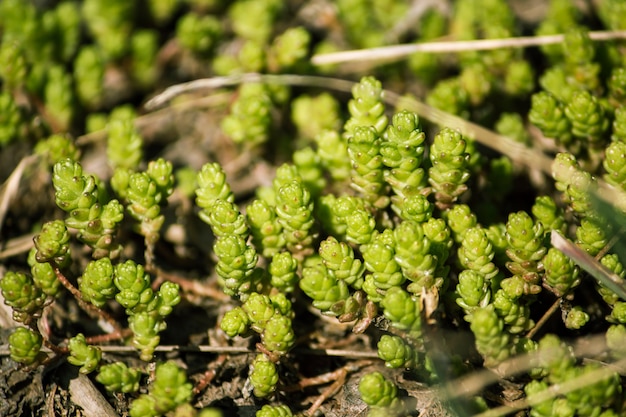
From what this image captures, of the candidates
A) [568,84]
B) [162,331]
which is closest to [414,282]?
[162,331]

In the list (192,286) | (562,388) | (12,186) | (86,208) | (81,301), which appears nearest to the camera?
(562,388)

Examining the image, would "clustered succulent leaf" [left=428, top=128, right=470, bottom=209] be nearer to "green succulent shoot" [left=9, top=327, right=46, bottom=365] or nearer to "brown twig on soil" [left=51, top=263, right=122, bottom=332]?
"brown twig on soil" [left=51, top=263, right=122, bottom=332]

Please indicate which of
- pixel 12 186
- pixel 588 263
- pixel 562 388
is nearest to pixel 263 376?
pixel 562 388

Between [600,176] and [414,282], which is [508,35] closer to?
[600,176]

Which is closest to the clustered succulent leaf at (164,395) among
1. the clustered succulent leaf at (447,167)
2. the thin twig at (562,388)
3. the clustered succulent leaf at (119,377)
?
the clustered succulent leaf at (119,377)

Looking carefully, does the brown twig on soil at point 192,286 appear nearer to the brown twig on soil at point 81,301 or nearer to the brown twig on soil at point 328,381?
the brown twig on soil at point 81,301

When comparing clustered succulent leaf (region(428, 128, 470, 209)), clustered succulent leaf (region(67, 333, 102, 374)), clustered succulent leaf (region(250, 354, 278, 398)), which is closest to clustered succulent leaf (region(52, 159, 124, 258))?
clustered succulent leaf (region(67, 333, 102, 374))

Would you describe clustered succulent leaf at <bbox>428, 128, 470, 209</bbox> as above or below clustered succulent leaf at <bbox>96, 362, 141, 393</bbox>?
above

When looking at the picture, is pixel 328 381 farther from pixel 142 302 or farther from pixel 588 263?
pixel 588 263
